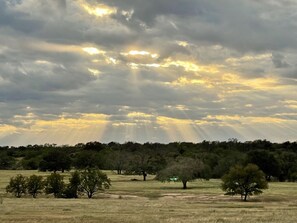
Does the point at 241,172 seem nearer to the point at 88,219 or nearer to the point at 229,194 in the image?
the point at 229,194

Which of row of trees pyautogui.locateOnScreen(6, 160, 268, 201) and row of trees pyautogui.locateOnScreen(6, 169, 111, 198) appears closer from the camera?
row of trees pyautogui.locateOnScreen(6, 169, 111, 198)

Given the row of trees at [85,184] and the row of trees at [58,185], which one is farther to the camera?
the row of trees at [85,184]

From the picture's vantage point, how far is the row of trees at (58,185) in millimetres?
86625

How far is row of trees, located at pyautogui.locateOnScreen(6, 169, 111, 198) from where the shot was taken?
86.6 m

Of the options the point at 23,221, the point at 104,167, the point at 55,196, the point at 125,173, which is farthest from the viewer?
the point at 104,167

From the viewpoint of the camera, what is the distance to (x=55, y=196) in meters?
86.7

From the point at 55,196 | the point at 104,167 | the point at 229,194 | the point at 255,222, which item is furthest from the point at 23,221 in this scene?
the point at 104,167

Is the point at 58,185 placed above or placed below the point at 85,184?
below

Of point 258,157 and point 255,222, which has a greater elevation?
point 258,157

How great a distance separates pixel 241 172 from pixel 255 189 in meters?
4.04

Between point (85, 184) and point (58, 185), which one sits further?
point (58, 185)

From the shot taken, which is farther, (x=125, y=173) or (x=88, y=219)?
(x=125, y=173)

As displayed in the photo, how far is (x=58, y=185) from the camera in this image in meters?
88.1

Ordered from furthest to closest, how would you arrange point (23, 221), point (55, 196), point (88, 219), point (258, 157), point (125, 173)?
point (125, 173) < point (258, 157) < point (55, 196) < point (88, 219) < point (23, 221)
